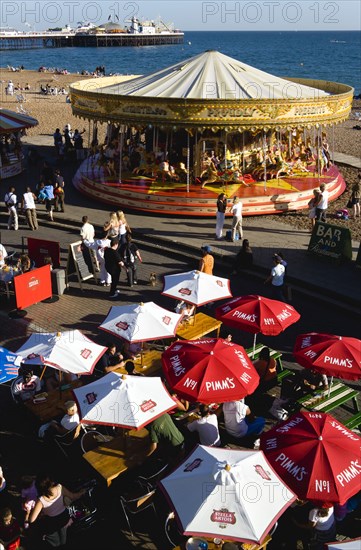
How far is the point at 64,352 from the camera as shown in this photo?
983cm

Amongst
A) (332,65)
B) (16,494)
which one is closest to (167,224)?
(16,494)

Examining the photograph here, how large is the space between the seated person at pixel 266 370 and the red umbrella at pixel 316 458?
272cm

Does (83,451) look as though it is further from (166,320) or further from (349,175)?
(349,175)

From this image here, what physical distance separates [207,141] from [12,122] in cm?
988

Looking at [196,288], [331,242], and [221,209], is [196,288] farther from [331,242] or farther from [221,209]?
[331,242]

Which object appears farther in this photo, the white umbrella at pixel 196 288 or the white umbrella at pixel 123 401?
the white umbrella at pixel 196 288

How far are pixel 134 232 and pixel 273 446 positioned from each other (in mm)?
13205

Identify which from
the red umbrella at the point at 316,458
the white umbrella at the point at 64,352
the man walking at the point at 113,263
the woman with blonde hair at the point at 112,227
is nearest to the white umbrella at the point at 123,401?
the white umbrella at the point at 64,352

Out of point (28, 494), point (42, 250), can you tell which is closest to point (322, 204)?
point (42, 250)

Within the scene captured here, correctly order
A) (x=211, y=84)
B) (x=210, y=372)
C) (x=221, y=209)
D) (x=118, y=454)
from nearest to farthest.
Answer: (x=118, y=454) < (x=210, y=372) < (x=221, y=209) < (x=211, y=84)

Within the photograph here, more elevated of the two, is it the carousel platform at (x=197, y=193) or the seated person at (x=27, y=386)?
the carousel platform at (x=197, y=193)

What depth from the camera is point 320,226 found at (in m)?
17.2

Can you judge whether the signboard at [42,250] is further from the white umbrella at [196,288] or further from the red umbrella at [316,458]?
the red umbrella at [316,458]

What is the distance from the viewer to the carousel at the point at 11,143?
26.0 meters
